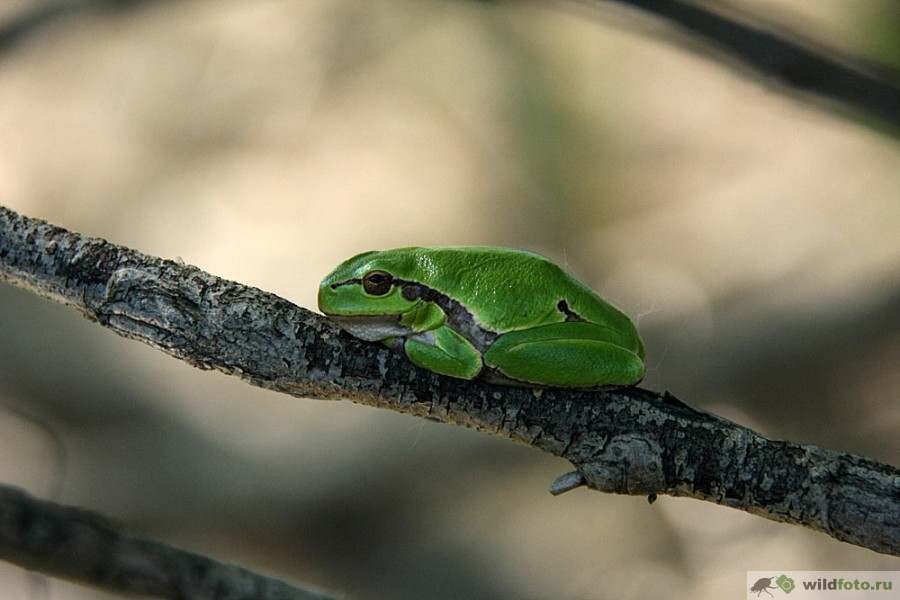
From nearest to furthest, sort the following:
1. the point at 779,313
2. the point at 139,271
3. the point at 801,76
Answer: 1. the point at 139,271
2. the point at 801,76
3. the point at 779,313

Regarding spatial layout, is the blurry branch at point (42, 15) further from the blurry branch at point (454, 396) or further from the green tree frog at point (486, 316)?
the green tree frog at point (486, 316)

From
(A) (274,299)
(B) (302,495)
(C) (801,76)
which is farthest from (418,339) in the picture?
(B) (302,495)

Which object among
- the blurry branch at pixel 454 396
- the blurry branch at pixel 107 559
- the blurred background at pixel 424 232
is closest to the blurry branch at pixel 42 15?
the blurred background at pixel 424 232

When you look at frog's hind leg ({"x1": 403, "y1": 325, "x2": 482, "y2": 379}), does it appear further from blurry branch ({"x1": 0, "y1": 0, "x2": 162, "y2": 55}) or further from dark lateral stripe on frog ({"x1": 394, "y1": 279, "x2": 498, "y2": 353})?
blurry branch ({"x1": 0, "y1": 0, "x2": 162, "y2": 55})

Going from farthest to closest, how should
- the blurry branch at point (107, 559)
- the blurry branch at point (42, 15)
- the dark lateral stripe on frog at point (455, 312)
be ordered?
1. the blurry branch at point (42, 15)
2. the dark lateral stripe on frog at point (455, 312)
3. the blurry branch at point (107, 559)

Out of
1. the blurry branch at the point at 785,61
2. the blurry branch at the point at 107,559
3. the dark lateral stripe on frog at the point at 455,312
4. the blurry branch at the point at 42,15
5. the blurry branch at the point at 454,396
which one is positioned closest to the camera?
the blurry branch at the point at 107,559

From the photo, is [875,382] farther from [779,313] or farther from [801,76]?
[801,76]

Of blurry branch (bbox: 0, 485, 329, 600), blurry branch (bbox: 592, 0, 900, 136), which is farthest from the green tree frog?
blurry branch (bbox: 592, 0, 900, 136)
